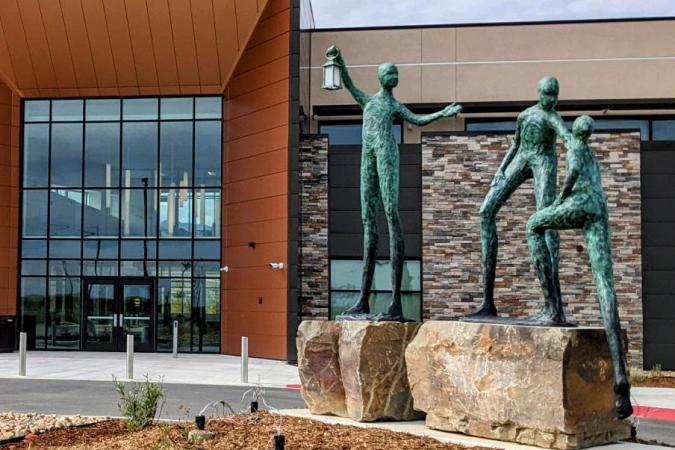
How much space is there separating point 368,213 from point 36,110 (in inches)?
772

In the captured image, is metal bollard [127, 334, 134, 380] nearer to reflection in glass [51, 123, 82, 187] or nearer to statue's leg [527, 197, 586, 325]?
statue's leg [527, 197, 586, 325]

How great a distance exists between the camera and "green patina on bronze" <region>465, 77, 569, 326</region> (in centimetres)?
857

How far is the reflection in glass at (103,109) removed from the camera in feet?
85.1

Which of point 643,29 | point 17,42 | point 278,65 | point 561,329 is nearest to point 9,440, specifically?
point 561,329

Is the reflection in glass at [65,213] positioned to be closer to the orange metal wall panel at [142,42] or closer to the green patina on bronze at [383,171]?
the orange metal wall panel at [142,42]

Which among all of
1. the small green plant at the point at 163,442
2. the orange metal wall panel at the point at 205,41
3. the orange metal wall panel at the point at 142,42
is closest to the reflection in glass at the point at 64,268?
the orange metal wall panel at the point at 142,42

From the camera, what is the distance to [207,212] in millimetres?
25375

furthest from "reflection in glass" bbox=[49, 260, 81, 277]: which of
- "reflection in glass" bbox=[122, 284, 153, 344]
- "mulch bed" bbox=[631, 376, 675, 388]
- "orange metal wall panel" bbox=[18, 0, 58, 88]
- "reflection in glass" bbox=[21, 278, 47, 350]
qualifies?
"mulch bed" bbox=[631, 376, 675, 388]

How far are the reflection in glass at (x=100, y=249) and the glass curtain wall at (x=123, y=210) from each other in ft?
0.10

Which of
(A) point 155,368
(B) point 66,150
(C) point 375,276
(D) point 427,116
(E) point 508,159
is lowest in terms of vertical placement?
(A) point 155,368

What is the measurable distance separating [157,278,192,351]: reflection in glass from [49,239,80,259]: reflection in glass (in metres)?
2.93

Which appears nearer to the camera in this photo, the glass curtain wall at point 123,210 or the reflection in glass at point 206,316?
the reflection in glass at point 206,316

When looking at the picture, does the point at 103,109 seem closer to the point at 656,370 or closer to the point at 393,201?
the point at 656,370

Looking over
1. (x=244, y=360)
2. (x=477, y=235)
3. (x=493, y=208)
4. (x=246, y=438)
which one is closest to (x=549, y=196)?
(x=493, y=208)
